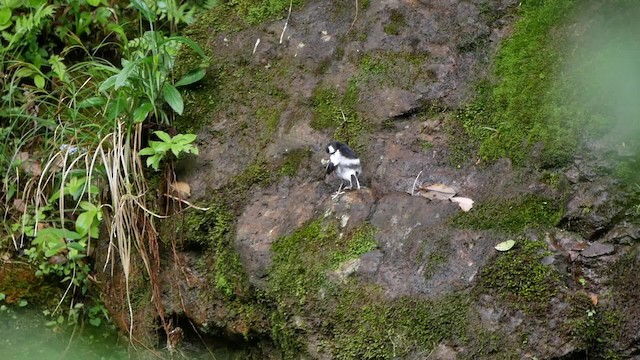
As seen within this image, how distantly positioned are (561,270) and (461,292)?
Answer: 0.43 meters

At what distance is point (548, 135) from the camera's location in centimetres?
362

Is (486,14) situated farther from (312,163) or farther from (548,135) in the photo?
(312,163)

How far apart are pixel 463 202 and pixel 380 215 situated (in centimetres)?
39

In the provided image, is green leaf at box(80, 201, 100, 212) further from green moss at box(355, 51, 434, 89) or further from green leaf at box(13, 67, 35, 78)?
green moss at box(355, 51, 434, 89)

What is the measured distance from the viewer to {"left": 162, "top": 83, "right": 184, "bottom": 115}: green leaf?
4.08 meters

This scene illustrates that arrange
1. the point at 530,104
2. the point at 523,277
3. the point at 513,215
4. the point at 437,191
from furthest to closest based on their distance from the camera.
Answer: the point at 530,104
the point at 437,191
the point at 513,215
the point at 523,277

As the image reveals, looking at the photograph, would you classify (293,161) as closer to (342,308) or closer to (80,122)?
(342,308)

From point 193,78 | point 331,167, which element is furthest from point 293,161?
point 193,78

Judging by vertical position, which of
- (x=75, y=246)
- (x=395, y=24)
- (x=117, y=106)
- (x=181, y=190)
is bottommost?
(x=75, y=246)

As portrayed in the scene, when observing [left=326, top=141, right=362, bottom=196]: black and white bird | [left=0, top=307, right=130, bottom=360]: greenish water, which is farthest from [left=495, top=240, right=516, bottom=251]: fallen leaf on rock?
[left=0, top=307, right=130, bottom=360]: greenish water

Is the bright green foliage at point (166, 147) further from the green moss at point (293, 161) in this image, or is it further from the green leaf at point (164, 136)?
the green moss at point (293, 161)

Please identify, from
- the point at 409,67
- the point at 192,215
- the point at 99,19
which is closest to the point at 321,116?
the point at 409,67

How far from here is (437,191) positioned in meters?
3.65

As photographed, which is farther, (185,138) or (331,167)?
(185,138)
